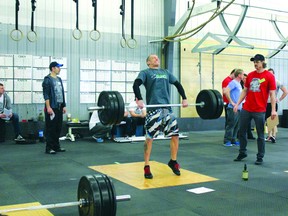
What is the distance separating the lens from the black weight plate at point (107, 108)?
3058 mm

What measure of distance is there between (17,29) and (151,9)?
2.76 metres

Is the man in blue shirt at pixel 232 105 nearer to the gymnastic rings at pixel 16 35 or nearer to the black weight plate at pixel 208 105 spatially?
the black weight plate at pixel 208 105

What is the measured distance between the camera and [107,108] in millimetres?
3104

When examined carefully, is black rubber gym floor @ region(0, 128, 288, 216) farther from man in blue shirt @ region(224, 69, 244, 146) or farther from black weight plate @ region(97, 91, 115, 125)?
black weight plate @ region(97, 91, 115, 125)

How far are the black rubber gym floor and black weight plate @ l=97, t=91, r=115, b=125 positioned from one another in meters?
0.56

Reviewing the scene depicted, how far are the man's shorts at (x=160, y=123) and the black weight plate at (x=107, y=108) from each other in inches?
16.1

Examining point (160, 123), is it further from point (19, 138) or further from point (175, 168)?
point (19, 138)

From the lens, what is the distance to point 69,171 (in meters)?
3.71

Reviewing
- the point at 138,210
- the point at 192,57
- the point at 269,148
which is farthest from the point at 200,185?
the point at 192,57

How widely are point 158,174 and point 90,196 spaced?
5.48 ft

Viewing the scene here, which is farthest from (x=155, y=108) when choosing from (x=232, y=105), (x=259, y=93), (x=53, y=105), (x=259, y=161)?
(x=232, y=105)

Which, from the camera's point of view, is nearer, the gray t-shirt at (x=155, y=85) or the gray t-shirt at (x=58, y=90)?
the gray t-shirt at (x=155, y=85)

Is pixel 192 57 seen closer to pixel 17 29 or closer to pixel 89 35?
pixel 89 35

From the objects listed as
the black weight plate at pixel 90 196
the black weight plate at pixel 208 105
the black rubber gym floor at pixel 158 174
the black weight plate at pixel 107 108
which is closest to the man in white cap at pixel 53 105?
the black rubber gym floor at pixel 158 174
